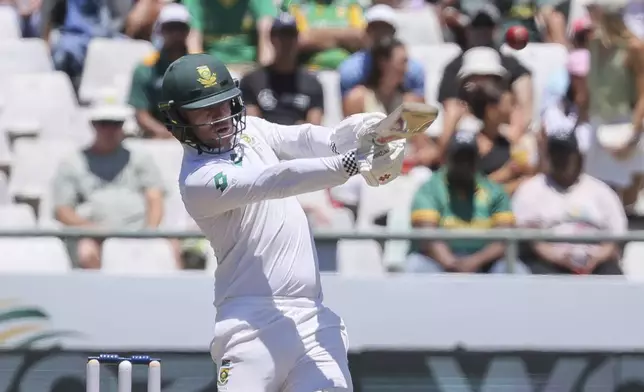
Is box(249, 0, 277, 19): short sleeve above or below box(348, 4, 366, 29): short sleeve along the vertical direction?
above

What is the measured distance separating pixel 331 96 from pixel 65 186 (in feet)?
6.95

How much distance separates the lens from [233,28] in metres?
8.91

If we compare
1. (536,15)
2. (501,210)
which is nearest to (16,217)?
(501,210)

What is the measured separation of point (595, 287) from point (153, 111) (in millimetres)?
3350

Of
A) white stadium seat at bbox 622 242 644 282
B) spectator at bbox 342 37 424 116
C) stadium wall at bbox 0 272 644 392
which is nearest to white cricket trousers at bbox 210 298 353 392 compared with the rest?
stadium wall at bbox 0 272 644 392

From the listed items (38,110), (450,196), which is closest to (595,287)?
(450,196)

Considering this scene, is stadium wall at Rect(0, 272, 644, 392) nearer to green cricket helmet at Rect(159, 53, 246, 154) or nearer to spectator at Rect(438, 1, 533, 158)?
spectator at Rect(438, 1, 533, 158)

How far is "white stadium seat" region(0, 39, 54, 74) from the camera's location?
8.97m

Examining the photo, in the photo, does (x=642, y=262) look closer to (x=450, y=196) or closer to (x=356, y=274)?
(x=450, y=196)

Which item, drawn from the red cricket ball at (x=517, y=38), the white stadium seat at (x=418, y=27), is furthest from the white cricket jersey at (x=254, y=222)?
the white stadium seat at (x=418, y=27)

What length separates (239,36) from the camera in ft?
29.2

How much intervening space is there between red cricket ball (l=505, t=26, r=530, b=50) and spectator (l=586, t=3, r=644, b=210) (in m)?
Answer: 0.73

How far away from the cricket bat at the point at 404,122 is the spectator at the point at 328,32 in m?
4.96

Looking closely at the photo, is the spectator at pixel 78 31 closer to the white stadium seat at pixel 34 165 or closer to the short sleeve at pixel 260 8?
the short sleeve at pixel 260 8
